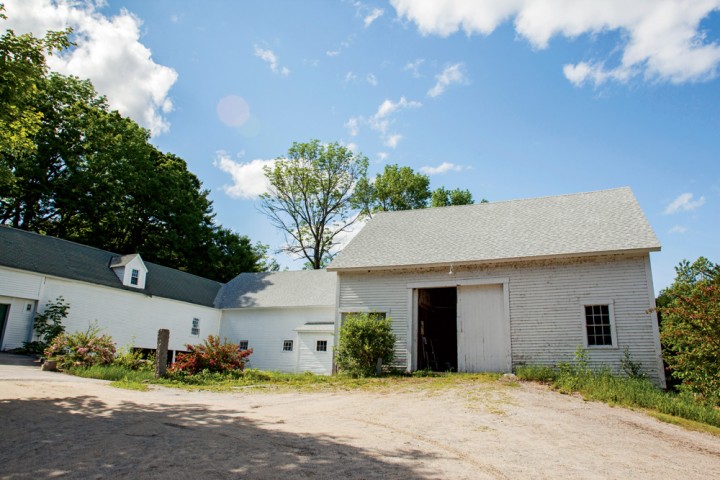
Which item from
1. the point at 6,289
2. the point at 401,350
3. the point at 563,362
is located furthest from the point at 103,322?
the point at 563,362

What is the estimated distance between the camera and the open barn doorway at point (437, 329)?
18.2 meters

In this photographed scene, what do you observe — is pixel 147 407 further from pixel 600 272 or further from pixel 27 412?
pixel 600 272

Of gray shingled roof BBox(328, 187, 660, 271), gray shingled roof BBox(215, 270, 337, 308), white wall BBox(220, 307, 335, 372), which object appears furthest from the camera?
gray shingled roof BBox(215, 270, 337, 308)

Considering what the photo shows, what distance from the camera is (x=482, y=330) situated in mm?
16250

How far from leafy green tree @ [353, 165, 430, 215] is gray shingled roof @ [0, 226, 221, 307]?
1788cm

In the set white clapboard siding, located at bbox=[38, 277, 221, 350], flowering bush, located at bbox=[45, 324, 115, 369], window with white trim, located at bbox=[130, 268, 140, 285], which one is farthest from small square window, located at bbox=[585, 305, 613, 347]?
window with white trim, located at bbox=[130, 268, 140, 285]

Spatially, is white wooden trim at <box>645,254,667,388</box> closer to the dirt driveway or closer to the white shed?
the dirt driveway

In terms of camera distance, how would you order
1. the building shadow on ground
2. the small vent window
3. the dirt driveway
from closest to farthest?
the building shadow on ground → the dirt driveway → the small vent window

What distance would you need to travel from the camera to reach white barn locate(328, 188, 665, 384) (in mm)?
14383

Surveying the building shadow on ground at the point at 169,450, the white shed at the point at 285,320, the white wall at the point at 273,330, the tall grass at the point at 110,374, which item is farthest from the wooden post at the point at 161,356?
the white wall at the point at 273,330

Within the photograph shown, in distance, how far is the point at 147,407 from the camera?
27.2 ft

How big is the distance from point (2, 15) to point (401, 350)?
Answer: 14327 millimetres

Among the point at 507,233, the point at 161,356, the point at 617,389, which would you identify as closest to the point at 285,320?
the point at 161,356

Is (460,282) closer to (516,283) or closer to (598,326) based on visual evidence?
(516,283)
